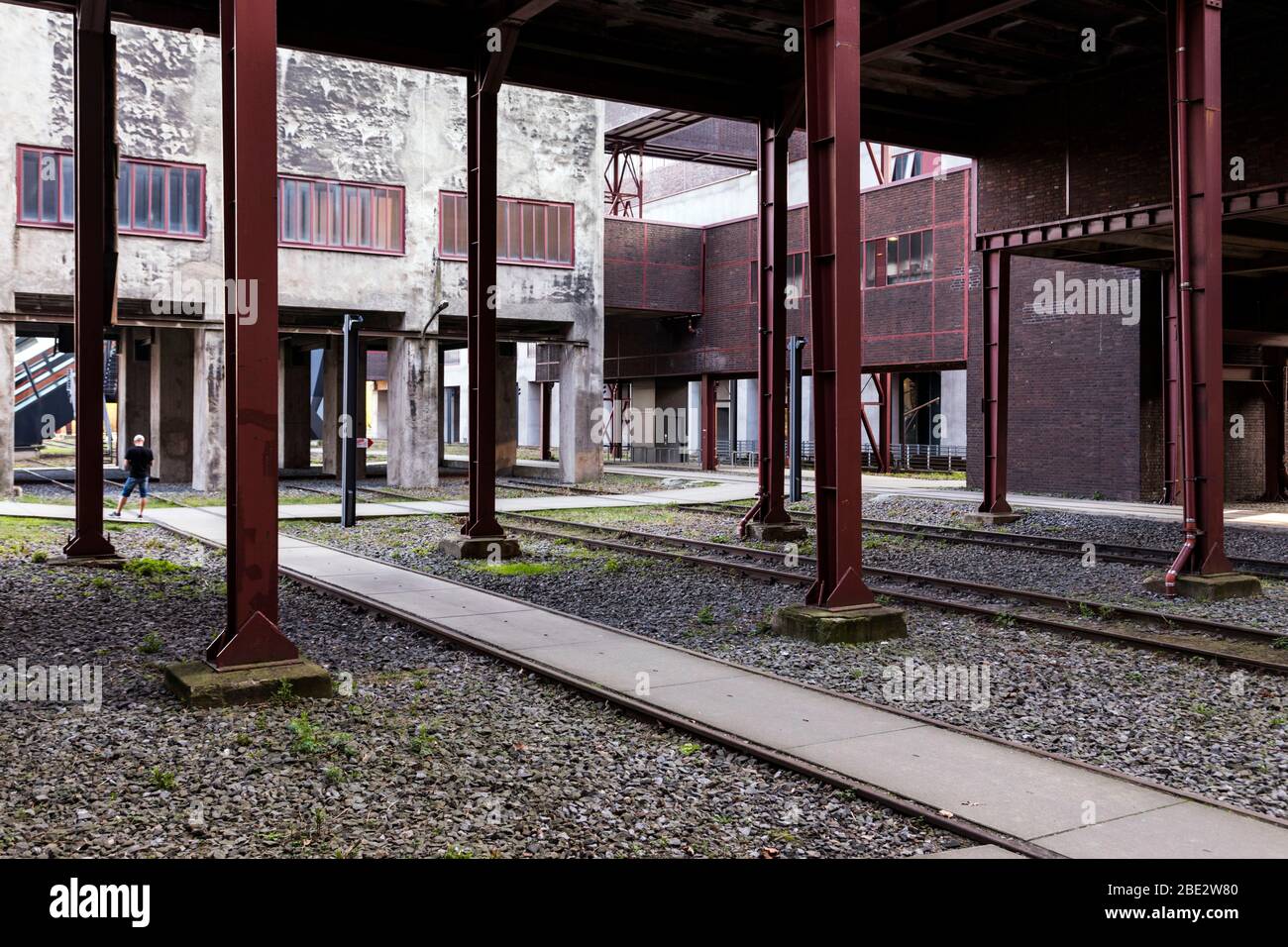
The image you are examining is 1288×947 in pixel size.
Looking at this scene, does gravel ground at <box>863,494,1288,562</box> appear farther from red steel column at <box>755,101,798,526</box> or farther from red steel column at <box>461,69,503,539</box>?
red steel column at <box>461,69,503,539</box>

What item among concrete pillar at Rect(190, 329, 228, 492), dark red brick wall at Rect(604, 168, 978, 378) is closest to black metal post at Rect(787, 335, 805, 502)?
dark red brick wall at Rect(604, 168, 978, 378)

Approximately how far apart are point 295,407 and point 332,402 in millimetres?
1754

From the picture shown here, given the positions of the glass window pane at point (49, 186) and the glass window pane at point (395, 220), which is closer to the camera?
the glass window pane at point (49, 186)

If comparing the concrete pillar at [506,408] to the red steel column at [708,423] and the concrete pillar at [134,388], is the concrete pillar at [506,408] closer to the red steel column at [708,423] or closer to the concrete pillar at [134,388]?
the red steel column at [708,423]

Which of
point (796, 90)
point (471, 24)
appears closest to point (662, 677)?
point (471, 24)

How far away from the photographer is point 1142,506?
76.0 ft

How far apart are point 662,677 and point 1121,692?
335 cm

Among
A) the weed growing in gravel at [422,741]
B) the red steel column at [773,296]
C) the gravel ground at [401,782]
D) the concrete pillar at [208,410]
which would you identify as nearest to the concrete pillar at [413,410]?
the concrete pillar at [208,410]

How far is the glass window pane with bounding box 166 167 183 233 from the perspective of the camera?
2588 cm

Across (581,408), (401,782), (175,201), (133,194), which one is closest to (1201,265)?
(401,782)

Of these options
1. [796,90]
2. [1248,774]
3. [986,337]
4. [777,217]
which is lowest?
[1248,774]

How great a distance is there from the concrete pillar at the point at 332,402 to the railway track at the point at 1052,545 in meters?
18.4

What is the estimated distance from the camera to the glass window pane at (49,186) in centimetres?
2430
